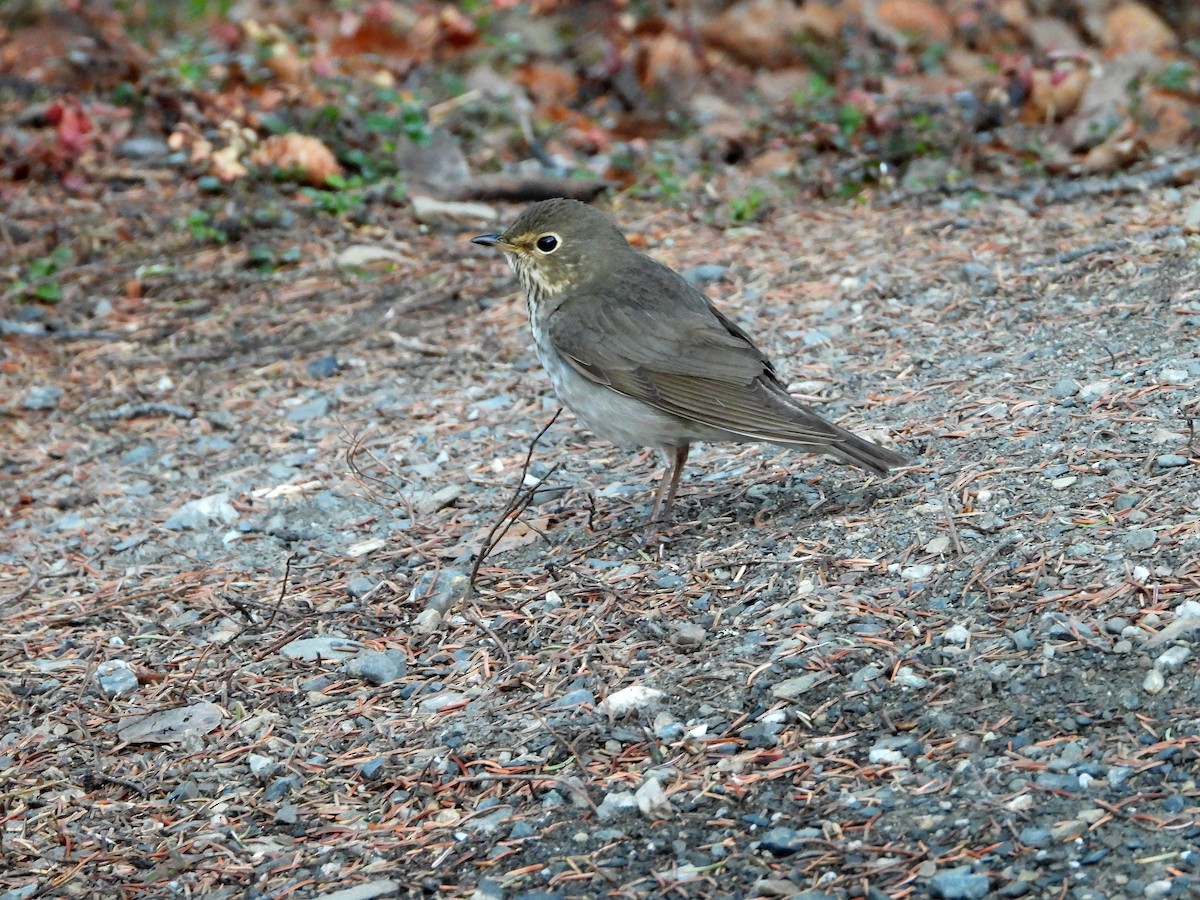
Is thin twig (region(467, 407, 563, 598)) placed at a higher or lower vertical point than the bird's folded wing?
lower

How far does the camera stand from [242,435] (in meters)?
6.67

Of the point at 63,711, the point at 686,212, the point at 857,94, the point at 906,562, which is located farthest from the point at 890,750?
the point at 857,94

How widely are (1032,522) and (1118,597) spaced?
0.54m

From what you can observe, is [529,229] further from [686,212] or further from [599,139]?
[599,139]

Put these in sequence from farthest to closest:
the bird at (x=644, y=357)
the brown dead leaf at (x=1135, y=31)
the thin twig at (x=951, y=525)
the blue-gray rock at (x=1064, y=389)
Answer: the brown dead leaf at (x=1135, y=31)
the blue-gray rock at (x=1064, y=389)
the bird at (x=644, y=357)
the thin twig at (x=951, y=525)

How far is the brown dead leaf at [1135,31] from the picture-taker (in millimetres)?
10062

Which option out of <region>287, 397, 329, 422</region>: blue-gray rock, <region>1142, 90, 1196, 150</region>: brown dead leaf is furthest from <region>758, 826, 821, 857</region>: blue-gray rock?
<region>1142, 90, 1196, 150</region>: brown dead leaf

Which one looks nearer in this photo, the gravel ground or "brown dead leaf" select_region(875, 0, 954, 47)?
the gravel ground

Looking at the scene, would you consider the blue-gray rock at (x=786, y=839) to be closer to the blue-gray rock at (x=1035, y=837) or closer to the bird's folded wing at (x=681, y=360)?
the blue-gray rock at (x=1035, y=837)

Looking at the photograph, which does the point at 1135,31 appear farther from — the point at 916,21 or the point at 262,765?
the point at 262,765

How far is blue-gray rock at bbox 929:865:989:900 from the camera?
306 centimetres

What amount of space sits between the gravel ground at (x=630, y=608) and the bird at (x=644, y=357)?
0.32 meters

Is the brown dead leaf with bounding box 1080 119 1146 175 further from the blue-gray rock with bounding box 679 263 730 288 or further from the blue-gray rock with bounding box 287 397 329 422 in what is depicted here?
the blue-gray rock with bounding box 287 397 329 422

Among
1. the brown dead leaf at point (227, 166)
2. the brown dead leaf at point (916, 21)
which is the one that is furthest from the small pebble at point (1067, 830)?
the brown dead leaf at point (916, 21)
